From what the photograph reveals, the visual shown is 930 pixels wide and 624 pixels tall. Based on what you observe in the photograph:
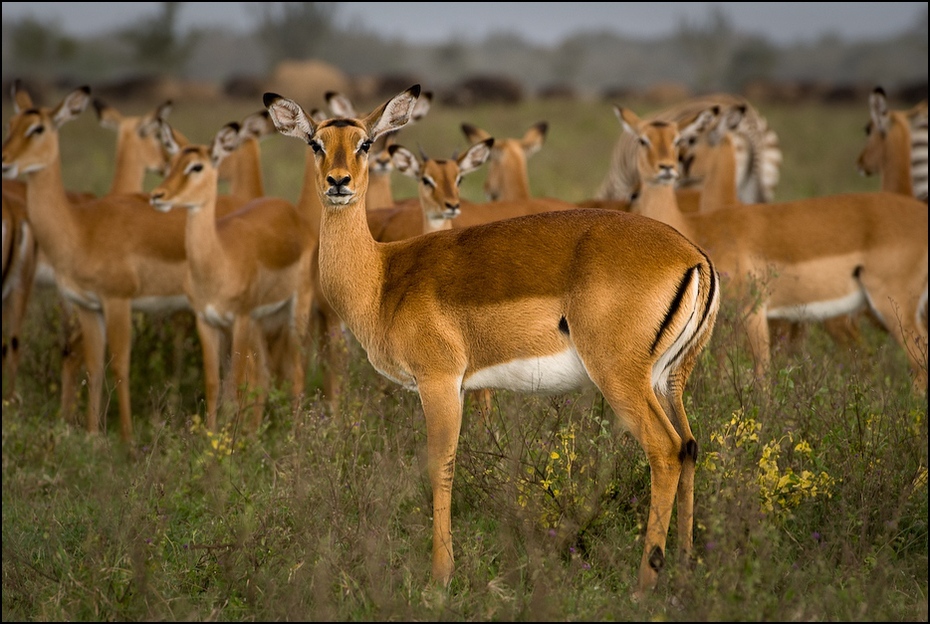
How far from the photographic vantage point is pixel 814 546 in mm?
4297

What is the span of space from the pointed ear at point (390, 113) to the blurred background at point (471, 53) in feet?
83.6

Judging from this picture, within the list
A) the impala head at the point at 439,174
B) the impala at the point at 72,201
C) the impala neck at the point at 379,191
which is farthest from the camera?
the impala neck at the point at 379,191

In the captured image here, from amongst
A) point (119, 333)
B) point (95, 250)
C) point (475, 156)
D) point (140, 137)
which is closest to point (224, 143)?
point (95, 250)

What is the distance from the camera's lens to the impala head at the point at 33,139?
750cm

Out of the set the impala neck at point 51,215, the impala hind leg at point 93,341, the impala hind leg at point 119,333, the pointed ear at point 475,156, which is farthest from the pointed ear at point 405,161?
the impala hind leg at point 93,341

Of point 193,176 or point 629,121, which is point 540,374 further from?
point 629,121

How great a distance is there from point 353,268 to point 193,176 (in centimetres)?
288

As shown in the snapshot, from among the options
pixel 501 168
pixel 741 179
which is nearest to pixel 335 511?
pixel 501 168

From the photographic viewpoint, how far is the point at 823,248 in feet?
23.5

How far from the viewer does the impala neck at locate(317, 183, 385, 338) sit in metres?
4.53

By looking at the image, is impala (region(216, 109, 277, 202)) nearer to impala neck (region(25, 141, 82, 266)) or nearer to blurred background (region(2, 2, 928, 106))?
impala neck (region(25, 141, 82, 266))

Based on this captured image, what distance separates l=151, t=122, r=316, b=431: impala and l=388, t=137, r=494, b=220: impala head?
984 millimetres

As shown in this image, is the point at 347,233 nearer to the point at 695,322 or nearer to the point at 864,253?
the point at 695,322

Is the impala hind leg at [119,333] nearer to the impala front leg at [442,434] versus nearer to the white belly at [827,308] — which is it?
the impala front leg at [442,434]
